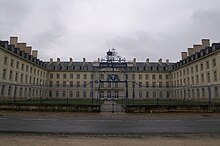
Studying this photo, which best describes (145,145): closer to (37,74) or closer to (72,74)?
(37,74)

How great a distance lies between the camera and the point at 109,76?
23719mm

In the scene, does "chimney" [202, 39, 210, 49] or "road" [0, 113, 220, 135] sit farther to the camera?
"chimney" [202, 39, 210, 49]

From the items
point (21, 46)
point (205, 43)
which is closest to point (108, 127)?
point (205, 43)

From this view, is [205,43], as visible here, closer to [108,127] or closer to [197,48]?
[197,48]

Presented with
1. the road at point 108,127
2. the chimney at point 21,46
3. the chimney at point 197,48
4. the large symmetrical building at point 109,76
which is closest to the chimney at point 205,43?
the large symmetrical building at point 109,76

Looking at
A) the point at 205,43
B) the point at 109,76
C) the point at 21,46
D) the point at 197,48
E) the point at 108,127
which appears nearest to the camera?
the point at 108,127

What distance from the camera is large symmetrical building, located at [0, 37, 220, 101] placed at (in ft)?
77.2

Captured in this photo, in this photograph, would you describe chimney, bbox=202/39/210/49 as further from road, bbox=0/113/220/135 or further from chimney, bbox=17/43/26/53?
chimney, bbox=17/43/26/53

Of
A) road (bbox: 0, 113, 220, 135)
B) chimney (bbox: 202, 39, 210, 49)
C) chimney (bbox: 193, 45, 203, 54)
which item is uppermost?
chimney (bbox: 202, 39, 210, 49)

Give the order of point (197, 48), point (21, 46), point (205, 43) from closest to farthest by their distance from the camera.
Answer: point (205, 43), point (21, 46), point (197, 48)

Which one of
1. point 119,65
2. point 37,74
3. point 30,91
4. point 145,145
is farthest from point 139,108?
point 37,74

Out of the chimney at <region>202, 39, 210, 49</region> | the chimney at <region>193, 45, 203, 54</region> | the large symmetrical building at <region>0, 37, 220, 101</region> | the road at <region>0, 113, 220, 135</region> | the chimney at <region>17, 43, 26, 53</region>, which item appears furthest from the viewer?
the chimney at <region>193, 45, 203, 54</region>

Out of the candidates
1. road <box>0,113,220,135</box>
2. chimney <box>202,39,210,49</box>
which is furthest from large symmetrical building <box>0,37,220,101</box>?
road <box>0,113,220,135</box>

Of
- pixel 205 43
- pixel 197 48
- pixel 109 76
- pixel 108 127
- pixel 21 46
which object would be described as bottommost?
pixel 108 127
